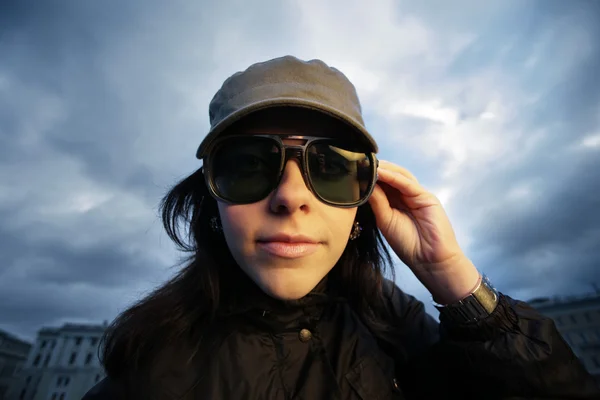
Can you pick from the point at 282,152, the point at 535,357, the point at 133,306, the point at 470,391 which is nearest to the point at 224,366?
the point at 133,306

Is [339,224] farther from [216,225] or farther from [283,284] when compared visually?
[216,225]

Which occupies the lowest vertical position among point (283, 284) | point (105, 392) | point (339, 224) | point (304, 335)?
point (105, 392)

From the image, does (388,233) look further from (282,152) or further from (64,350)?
(64,350)

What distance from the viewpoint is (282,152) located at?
1.09 m

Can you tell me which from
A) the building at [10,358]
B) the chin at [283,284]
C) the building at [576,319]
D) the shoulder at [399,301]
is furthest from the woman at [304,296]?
the building at [10,358]

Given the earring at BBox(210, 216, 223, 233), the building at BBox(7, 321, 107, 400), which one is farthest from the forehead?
the building at BBox(7, 321, 107, 400)

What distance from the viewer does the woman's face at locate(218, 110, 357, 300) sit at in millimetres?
1038

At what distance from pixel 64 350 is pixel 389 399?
4486 centimetres

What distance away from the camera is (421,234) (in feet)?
4.65

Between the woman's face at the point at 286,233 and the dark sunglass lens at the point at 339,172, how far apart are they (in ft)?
0.20

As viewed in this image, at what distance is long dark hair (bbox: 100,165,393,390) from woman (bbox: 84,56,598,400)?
0.01 meters

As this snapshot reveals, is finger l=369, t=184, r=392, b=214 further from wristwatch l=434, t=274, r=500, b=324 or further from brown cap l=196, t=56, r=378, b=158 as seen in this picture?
wristwatch l=434, t=274, r=500, b=324

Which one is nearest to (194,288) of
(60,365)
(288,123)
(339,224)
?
(339,224)

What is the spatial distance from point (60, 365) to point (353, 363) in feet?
149
